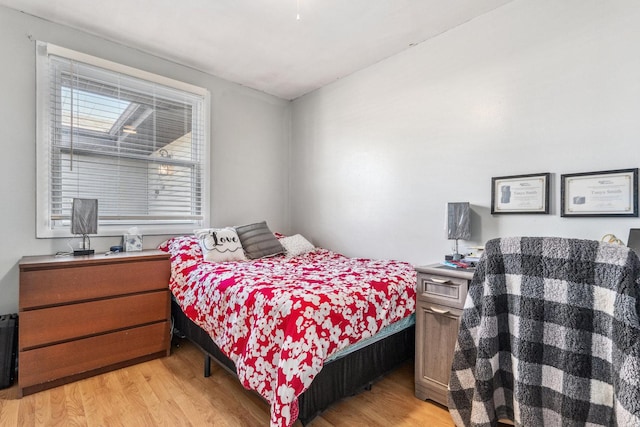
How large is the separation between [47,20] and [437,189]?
3199 mm

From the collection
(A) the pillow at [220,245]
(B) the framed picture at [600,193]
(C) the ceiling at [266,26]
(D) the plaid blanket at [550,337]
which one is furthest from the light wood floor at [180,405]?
(C) the ceiling at [266,26]

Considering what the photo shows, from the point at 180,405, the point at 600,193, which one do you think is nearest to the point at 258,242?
the point at 180,405

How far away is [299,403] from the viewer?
5.01ft

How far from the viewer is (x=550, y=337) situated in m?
1.09

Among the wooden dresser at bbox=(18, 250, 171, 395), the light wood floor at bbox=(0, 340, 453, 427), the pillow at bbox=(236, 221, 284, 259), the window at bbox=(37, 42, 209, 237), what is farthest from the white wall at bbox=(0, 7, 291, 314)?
the light wood floor at bbox=(0, 340, 453, 427)

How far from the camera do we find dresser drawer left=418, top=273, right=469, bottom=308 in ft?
5.64

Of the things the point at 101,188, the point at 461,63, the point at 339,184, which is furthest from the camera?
the point at 339,184

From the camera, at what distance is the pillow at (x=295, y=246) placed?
119 inches

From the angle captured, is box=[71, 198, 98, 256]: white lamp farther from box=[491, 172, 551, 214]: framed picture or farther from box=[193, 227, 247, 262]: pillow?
box=[491, 172, 551, 214]: framed picture

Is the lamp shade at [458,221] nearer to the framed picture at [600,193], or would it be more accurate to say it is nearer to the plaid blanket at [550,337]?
the framed picture at [600,193]

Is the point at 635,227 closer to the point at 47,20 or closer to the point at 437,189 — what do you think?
the point at 437,189

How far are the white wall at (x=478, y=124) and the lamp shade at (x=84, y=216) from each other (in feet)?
6.65

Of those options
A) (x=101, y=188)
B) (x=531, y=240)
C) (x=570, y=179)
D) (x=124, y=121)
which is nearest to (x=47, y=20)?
(x=124, y=121)

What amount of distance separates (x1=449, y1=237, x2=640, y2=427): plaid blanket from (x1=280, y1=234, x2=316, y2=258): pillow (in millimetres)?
1889
